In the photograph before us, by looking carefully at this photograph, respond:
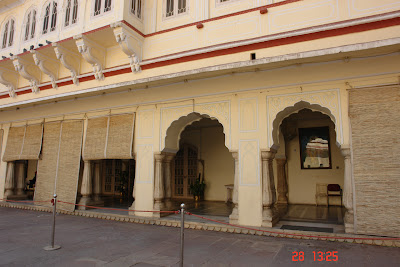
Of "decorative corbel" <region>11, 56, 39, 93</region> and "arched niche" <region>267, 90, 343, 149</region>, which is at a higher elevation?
"decorative corbel" <region>11, 56, 39, 93</region>

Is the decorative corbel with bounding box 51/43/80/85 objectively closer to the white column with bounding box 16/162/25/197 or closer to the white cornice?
the white cornice

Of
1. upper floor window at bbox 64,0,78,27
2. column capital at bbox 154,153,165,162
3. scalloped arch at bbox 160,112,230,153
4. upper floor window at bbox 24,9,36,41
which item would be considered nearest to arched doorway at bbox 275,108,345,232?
scalloped arch at bbox 160,112,230,153

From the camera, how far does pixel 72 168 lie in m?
8.62

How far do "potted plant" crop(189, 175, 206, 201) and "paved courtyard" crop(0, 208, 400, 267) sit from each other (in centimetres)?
388

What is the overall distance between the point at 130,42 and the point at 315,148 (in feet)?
21.8

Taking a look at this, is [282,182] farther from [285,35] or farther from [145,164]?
[285,35]

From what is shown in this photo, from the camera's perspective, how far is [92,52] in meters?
8.04

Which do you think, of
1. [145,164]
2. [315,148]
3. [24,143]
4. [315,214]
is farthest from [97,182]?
[315,148]

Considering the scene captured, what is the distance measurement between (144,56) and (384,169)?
6.28m

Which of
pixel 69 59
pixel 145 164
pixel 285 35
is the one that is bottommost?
pixel 145 164

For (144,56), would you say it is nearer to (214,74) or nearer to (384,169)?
(214,74)

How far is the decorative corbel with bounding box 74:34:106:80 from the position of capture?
25.6 feet

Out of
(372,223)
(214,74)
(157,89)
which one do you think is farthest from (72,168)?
(372,223)

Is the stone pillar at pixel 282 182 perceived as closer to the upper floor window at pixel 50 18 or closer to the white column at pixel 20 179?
the upper floor window at pixel 50 18
